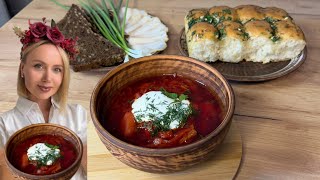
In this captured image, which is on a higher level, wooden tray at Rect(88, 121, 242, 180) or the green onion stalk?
the green onion stalk

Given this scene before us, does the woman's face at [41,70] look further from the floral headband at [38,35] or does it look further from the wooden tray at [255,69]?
the wooden tray at [255,69]

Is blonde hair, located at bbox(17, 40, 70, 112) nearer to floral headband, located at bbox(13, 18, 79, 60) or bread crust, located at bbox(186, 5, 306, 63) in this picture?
floral headband, located at bbox(13, 18, 79, 60)

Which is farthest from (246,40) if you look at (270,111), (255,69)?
(270,111)

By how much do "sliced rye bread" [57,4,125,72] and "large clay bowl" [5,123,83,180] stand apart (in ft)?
0.88

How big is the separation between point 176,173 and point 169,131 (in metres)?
0.10

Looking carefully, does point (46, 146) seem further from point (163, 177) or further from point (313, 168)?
point (313, 168)

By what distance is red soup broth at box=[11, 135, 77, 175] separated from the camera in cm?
76

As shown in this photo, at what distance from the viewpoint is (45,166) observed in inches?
29.8

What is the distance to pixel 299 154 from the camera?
2.85 feet

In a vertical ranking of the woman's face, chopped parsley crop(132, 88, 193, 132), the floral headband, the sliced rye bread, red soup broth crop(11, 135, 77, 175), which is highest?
the floral headband

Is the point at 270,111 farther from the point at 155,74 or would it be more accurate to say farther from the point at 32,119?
the point at 32,119

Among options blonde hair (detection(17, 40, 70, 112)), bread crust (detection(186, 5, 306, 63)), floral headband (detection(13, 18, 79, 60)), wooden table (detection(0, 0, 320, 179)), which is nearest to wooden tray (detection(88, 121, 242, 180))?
wooden table (detection(0, 0, 320, 179))

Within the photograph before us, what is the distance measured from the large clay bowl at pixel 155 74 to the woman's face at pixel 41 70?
0.11 m

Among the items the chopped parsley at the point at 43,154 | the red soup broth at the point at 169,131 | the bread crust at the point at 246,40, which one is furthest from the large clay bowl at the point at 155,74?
the bread crust at the point at 246,40
